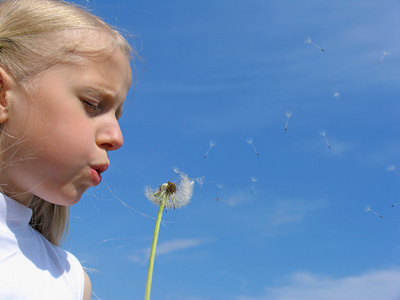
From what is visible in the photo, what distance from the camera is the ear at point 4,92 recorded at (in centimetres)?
207

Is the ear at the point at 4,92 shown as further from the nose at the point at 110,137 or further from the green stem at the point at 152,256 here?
the green stem at the point at 152,256

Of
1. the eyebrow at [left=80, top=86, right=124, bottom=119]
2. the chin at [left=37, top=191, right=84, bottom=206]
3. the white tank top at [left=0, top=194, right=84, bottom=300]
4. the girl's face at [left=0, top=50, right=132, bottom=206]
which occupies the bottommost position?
the white tank top at [left=0, top=194, right=84, bottom=300]

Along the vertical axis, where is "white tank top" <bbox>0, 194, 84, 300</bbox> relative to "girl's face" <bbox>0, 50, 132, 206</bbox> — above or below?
below

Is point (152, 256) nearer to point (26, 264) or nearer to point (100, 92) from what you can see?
point (26, 264)

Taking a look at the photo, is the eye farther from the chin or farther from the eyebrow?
the chin

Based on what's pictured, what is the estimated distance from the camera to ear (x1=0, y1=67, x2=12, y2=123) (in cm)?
207

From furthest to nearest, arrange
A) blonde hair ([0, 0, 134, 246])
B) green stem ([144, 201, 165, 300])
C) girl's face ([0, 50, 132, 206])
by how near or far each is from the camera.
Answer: green stem ([144, 201, 165, 300])
blonde hair ([0, 0, 134, 246])
girl's face ([0, 50, 132, 206])

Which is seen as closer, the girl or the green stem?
the girl

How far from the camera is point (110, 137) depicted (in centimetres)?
210

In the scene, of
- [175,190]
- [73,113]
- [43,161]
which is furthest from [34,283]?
[175,190]

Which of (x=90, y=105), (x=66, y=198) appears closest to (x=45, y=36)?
(x=90, y=105)

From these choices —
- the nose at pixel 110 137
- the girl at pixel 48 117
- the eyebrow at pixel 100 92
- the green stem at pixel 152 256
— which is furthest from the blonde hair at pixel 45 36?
the green stem at pixel 152 256

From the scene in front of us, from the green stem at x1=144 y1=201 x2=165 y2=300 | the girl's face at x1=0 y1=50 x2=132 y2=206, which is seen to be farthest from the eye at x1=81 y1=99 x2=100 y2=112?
the green stem at x1=144 y1=201 x2=165 y2=300

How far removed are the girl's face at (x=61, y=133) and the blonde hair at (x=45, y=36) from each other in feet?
0.23
